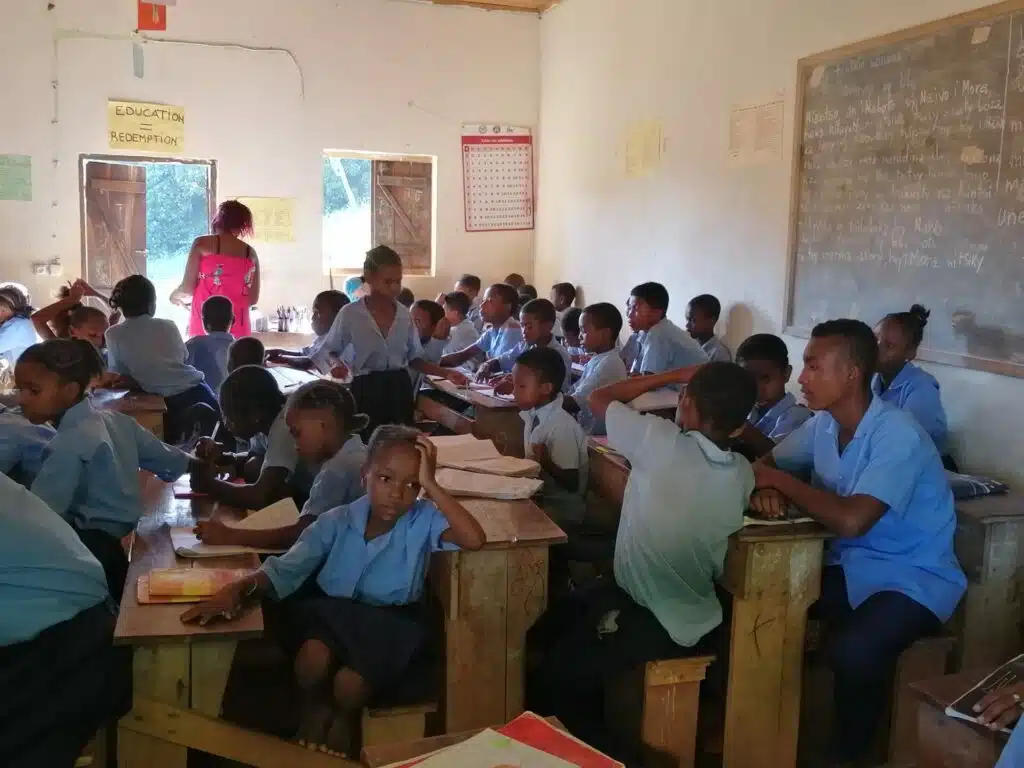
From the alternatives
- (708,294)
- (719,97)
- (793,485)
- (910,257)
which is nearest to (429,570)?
(793,485)

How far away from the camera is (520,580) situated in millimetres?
2207

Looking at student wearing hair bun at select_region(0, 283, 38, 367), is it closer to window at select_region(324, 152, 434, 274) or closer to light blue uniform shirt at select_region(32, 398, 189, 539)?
window at select_region(324, 152, 434, 274)

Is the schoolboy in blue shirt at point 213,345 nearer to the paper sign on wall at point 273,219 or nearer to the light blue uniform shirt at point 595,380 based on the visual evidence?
the light blue uniform shirt at point 595,380

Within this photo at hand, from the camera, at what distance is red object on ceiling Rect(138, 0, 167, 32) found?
6.31 m

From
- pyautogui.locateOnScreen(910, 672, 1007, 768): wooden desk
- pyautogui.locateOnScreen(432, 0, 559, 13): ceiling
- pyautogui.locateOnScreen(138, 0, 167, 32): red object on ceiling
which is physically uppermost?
pyautogui.locateOnScreen(432, 0, 559, 13): ceiling

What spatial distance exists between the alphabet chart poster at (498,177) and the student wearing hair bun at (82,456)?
5.05 metres

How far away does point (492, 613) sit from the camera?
87.0 inches

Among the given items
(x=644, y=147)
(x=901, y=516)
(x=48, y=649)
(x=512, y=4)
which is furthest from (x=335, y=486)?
(x=512, y=4)

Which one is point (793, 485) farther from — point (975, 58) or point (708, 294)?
point (708, 294)

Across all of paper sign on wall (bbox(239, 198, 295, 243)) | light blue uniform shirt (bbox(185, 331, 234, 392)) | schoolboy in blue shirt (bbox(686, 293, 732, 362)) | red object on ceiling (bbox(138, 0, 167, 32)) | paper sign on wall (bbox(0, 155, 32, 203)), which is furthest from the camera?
paper sign on wall (bbox(239, 198, 295, 243))

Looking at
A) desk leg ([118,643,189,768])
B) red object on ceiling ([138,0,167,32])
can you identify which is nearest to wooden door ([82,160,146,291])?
red object on ceiling ([138,0,167,32])

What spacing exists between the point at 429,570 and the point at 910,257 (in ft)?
7.56

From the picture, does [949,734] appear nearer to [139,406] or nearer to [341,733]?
[341,733]

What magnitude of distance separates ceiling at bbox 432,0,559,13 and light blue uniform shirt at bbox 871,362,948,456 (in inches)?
185
